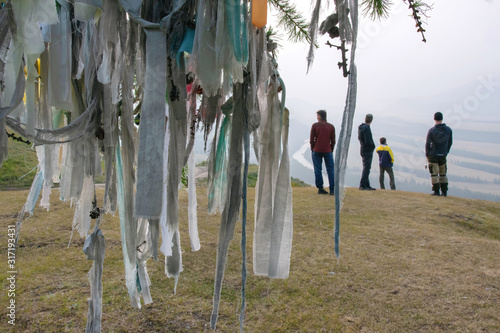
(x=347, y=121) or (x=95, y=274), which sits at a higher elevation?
(x=347, y=121)

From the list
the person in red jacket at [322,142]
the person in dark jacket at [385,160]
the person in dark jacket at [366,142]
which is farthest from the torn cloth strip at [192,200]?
the person in dark jacket at [385,160]

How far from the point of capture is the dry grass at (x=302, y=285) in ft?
6.70

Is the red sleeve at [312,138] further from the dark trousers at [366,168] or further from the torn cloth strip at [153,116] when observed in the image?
the torn cloth strip at [153,116]

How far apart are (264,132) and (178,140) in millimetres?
330

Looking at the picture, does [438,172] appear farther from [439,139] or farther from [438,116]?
[438,116]

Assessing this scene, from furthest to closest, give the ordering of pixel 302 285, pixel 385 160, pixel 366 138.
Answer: pixel 385 160 < pixel 366 138 < pixel 302 285

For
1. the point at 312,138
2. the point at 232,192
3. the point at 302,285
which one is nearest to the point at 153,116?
the point at 232,192

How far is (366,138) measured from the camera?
5848mm

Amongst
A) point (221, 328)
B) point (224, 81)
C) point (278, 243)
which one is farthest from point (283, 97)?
point (221, 328)

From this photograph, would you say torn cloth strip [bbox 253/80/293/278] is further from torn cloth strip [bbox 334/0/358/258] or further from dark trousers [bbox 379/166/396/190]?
dark trousers [bbox 379/166/396/190]

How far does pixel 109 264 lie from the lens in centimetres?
267

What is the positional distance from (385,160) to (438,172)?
100 centimetres

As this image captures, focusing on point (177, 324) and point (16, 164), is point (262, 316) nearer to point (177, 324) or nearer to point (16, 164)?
point (177, 324)

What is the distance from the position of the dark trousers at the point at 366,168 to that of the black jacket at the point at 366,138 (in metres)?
0.09
